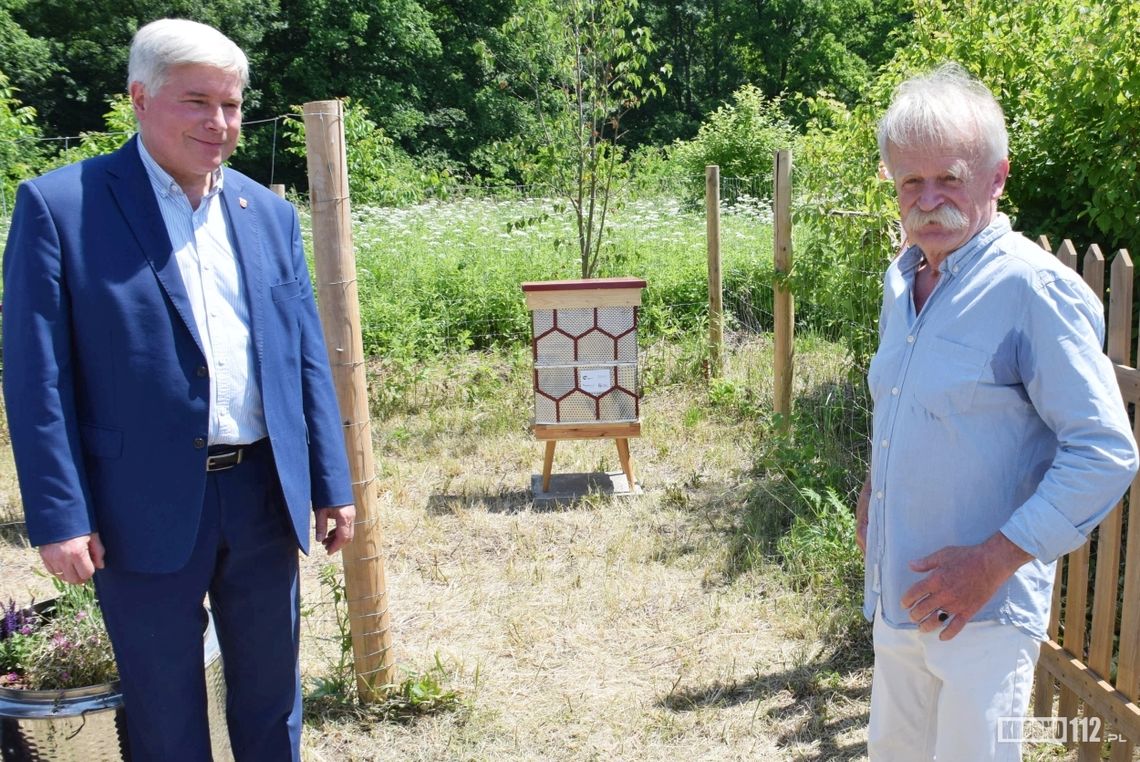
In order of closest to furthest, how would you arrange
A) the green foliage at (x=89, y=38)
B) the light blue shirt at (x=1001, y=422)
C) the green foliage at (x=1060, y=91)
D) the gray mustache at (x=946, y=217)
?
the light blue shirt at (x=1001, y=422), the gray mustache at (x=946, y=217), the green foliage at (x=1060, y=91), the green foliage at (x=89, y=38)

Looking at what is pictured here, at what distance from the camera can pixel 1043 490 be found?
1682mm

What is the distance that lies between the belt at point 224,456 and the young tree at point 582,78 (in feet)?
16.2

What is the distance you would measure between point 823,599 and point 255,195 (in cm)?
284

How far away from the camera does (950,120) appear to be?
1.75 meters

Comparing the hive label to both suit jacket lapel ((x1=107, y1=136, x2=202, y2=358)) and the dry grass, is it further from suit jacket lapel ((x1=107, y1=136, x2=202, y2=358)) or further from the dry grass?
suit jacket lapel ((x1=107, y1=136, x2=202, y2=358))

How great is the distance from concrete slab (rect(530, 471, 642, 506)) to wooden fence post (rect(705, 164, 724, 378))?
5.71ft

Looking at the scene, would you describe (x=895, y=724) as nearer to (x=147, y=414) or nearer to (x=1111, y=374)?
(x=1111, y=374)

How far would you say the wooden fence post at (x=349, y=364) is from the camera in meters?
3.12

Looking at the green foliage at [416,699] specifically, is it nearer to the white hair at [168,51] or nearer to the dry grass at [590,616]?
the dry grass at [590,616]

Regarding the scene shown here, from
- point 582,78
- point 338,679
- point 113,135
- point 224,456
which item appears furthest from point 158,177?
point 113,135

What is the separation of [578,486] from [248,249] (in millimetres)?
3650

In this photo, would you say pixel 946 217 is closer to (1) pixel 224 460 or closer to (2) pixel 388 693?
(1) pixel 224 460

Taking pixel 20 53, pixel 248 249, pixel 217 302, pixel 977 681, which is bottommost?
pixel 977 681

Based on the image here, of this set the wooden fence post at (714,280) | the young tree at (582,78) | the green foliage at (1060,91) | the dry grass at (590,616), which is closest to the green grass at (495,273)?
the young tree at (582,78)
